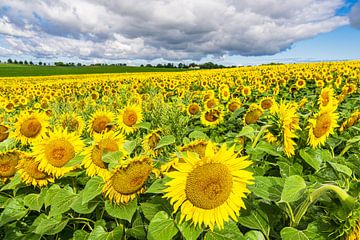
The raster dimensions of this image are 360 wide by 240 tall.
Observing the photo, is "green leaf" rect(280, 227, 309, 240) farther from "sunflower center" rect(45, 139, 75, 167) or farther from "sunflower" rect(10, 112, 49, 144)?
"sunflower" rect(10, 112, 49, 144)

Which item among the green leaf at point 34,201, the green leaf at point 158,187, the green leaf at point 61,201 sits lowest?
the green leaf at point 34,201

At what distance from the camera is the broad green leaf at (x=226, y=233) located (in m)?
1.45

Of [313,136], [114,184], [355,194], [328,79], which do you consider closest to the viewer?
[355,194]

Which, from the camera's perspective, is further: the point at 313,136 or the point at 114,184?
the point at 313,136

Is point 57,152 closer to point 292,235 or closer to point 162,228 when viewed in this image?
point 162,228

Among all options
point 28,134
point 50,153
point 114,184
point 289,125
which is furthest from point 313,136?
point 28,134

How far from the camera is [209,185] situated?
1378 millimetres

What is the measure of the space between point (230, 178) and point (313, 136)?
108cm

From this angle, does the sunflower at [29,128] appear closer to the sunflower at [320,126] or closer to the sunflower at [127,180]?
the sunflower at [127,180]

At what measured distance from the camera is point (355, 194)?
1.35 metres

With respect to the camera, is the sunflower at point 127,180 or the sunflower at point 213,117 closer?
the sunflower at point 127,180

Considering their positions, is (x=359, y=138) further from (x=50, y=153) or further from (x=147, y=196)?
(x=50, y=153)

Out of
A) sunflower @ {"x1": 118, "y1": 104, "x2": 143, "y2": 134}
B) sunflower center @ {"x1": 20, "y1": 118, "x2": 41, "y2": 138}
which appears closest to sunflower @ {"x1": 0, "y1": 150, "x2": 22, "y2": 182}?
sunflower center @ {"x1": 20, "y1": 118, "x2": 41, "y2": 138}

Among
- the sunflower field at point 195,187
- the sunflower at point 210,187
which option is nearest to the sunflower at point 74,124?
the sunflower field at point 195,187
